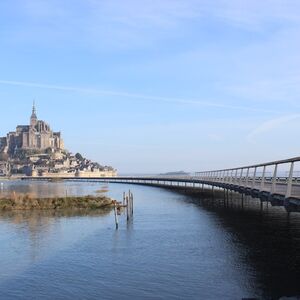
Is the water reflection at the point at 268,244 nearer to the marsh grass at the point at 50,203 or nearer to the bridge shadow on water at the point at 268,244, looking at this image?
the bridge shadow on water at the point at 268,244

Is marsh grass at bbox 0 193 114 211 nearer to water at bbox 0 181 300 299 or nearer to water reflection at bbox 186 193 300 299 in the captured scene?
water at bbox 0 181 300 299

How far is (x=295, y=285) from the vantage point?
88.1ft

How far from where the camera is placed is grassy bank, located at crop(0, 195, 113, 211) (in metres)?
70.9

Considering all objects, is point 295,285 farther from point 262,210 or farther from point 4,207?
point 4,207

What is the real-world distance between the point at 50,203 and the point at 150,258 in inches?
1616

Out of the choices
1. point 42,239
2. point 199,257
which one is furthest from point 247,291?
point 42,239

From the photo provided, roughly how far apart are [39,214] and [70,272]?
34.0 meters

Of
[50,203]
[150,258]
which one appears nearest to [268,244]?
[150,258]

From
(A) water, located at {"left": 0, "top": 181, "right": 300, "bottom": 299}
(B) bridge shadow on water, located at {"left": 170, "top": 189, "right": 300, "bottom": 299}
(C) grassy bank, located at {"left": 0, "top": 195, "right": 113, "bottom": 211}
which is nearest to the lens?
(A) water, located at {"left": 0, "top": 181, "right": 300, "bottom": 299}

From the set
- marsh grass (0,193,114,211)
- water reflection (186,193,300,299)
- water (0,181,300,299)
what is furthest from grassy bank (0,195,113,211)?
water reflection (186,193,300,299)

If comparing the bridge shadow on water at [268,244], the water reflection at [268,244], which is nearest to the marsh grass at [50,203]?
the bridge shadow on water at [268,244]

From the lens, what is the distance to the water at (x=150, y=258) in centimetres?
2672

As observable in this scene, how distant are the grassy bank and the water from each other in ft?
39.3

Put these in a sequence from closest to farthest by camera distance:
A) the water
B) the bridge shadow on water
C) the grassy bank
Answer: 1. the water
2. the bridge shadow on water
3. the grassy bank
